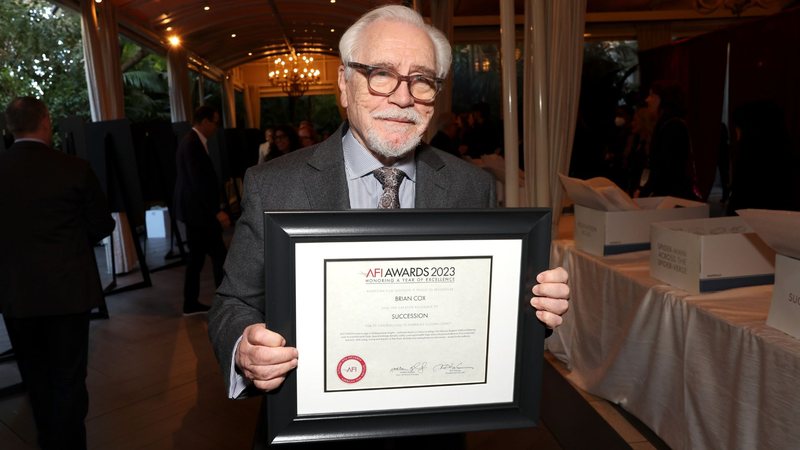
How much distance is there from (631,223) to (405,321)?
98.0 inches

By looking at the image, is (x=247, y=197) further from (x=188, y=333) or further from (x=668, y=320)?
(x=188, y=333)

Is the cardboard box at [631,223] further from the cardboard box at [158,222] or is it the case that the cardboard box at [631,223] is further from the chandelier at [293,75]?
the chandelier at [293,75]

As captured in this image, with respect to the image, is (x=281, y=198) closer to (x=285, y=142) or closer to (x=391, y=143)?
(x=391, y=143)

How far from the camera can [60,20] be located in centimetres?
793

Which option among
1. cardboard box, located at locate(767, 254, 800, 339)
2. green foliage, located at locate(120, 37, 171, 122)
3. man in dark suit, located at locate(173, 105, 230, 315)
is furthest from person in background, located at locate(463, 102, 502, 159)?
green foliage, located at locate(120, 37, 171, 122)

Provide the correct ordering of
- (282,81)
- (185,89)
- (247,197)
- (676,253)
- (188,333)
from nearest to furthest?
(247,197) < (676,253) < (188,333) < (185,89) < (282,81)

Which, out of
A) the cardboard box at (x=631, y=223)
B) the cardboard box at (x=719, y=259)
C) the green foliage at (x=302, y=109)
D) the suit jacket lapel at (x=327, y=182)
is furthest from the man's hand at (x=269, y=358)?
the green foliage at (x=302, y=109)

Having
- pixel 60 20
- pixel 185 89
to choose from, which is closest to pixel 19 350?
pixel 60 20

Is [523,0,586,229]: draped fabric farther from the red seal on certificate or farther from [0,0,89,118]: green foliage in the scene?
[0,0,89,118]: green foliage

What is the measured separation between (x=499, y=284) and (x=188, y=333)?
15.4ft

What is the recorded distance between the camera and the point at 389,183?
54.9 inches

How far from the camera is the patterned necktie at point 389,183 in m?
1.38

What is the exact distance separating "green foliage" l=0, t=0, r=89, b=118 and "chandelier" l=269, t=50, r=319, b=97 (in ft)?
35.1
